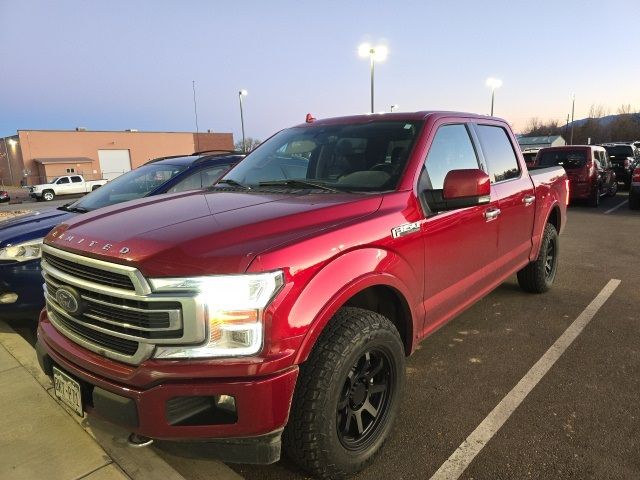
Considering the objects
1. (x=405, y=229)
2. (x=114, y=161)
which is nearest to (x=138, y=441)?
(x=405, y=229)

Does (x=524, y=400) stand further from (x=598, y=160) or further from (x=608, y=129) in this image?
(x=608, y=129)

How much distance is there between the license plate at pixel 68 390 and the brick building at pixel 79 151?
2151 inches

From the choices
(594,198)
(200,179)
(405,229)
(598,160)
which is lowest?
(594,198)

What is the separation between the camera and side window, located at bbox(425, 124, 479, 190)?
3.05 metres

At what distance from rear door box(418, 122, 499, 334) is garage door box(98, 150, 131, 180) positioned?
58665 mm

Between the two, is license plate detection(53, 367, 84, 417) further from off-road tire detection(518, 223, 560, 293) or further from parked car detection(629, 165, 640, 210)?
parked car detection(629, 165, 640, 210)

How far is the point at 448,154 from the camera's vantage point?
328cm

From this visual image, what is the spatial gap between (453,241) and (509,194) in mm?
1201

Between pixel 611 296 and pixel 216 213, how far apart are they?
470 cm

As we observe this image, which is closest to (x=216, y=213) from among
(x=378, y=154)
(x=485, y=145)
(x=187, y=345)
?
(x=187, y=345)

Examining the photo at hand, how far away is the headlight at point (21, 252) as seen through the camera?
3.87 metres

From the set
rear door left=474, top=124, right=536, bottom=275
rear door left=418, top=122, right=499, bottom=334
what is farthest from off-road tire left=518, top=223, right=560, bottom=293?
rear door left=418, top=122, right=499, bottom=334

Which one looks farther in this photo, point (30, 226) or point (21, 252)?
point (30, 226)

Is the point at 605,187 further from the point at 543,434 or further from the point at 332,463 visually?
the point at 332,463
